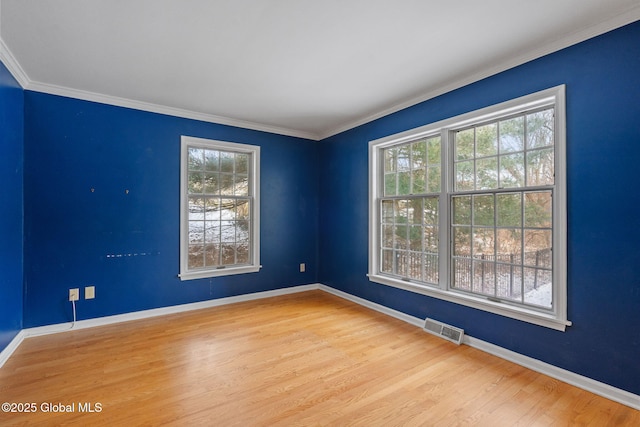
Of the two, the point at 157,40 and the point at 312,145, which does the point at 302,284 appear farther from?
the point at 157,40

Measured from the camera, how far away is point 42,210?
3.10 metres

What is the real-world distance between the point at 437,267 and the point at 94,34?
3717 mm

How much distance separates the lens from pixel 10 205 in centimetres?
268

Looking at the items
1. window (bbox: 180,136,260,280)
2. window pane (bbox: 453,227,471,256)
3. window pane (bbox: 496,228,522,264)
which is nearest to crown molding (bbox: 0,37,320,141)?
window (bbox: 180,136,260,280)

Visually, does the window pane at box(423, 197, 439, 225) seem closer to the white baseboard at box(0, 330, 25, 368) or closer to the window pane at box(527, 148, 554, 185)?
the window pane at box(527, 148, 554, 185)

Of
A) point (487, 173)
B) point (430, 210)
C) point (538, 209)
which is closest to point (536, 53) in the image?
point (487, 173)

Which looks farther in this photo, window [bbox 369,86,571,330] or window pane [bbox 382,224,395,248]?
window pane [bbox 382,224,395,248]

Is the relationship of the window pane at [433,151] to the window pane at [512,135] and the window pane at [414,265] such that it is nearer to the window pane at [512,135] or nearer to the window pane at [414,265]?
the window pane at [512,135]

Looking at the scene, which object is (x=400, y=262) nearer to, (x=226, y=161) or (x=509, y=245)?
(x=509, y=245)

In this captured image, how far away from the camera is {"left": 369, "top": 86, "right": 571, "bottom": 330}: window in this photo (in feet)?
7.82

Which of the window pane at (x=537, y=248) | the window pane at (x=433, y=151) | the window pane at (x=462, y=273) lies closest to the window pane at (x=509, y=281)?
the window pane at (x=537, y=248)

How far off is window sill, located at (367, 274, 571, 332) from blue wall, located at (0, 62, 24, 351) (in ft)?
12.5

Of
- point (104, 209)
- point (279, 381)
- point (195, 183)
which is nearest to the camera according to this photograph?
point (279, 381)

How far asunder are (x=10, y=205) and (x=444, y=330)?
14.1 feet
